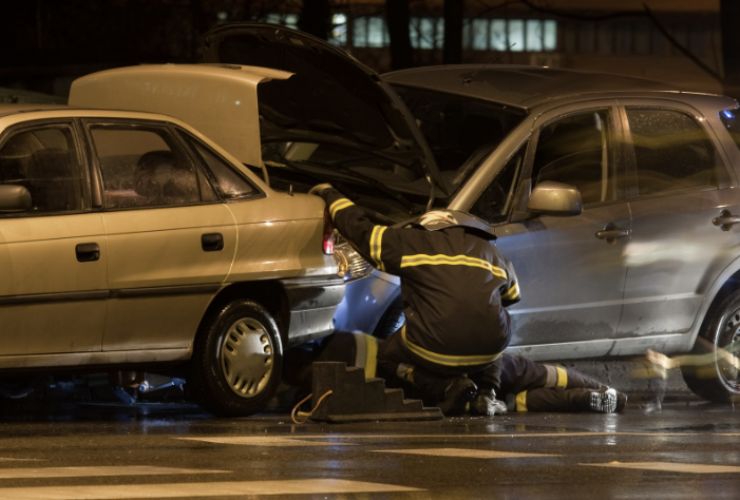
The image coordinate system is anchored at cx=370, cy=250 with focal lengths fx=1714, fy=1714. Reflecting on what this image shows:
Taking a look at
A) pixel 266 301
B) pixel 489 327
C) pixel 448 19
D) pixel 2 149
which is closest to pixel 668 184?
pixel 489 327

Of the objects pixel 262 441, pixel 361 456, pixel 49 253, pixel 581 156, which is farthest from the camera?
pixel 581 156

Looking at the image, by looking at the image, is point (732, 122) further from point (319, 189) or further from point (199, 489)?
point (199, 489)

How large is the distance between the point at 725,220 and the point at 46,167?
4291 mm

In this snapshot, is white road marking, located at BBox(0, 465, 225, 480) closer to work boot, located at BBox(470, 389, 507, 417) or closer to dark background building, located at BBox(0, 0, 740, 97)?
work boot, located at BBox(470, 389, 507, 417)

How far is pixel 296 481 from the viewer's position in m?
6.58

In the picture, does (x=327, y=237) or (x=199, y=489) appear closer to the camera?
(x=199, y=489)

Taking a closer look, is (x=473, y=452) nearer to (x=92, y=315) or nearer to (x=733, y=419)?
(x=92, y=315)

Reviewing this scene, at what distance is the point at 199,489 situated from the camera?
20.7 ft

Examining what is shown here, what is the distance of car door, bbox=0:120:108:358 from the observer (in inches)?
319

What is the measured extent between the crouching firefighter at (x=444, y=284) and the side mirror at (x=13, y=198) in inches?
71.0

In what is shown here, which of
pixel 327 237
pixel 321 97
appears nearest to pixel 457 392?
pixel 327 237

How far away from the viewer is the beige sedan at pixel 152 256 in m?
8.23

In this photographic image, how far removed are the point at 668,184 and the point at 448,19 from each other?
12.8m

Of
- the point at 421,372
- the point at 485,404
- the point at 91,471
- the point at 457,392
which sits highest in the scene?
the point at 91,471
